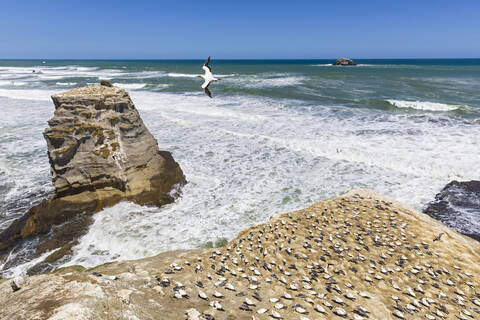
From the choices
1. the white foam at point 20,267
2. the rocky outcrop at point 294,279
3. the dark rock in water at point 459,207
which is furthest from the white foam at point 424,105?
the white foam at point 20,267

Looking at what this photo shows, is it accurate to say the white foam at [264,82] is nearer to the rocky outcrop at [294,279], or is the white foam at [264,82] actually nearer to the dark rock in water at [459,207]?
the dark rock in water at [459,207]

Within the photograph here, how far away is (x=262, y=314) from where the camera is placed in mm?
4215

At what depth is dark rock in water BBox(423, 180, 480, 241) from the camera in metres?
9.09

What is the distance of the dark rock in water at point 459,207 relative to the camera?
9094 mm

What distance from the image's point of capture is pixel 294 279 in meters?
5.38

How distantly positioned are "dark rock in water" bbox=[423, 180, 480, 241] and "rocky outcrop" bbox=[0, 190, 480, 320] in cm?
137

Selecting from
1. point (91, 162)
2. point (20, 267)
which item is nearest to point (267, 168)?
point (91, 162)

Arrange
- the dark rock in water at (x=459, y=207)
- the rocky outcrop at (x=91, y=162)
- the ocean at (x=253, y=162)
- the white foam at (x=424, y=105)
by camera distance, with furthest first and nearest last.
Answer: the white foam at (x=424, y=105) → the rocky outcrop at (x=91, y=162) → the ocean at (x=253, y=162) → the dark rock in water at (x=459, y=207)

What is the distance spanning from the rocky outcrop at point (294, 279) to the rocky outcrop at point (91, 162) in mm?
3757

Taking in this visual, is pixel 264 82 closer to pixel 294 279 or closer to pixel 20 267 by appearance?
pixel 20 267

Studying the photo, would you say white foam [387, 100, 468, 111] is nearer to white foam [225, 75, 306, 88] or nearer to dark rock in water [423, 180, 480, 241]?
dark rock in water [423, 180, 480, 241]

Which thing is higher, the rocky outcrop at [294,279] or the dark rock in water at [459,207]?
the rocky outcrop at [294,279]

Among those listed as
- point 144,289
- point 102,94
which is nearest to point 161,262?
point 144,289

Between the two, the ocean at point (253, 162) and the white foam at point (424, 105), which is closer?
the ocean at point (253, 162)
